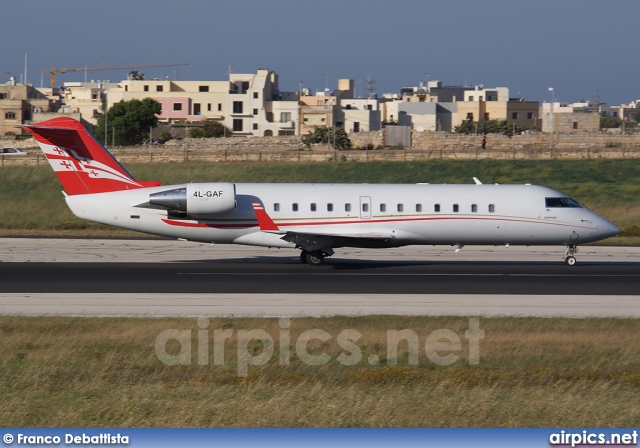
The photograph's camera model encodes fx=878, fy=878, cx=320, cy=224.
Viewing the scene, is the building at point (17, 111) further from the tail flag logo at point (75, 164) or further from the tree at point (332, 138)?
the tail flag logo at point (75, 164)

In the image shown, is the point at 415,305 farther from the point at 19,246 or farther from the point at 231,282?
the point at 19,246

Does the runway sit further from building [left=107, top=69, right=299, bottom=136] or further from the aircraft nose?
building [left=107, top=69, right=299, bottom=136]

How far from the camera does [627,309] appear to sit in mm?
20094

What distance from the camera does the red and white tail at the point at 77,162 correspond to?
2791cm

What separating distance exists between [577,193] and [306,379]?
41.9m

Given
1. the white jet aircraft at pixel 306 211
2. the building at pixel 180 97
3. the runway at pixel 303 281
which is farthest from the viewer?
the building at pixel 180 97

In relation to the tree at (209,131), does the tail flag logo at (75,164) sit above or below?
below

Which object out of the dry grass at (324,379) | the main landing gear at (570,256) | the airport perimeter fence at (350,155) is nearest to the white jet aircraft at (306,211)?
the main landing gear at (570,256)

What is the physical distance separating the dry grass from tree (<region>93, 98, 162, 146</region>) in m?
87.5

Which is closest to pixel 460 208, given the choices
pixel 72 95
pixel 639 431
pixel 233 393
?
pixel 233 393

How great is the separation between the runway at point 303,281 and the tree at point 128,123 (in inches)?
2761

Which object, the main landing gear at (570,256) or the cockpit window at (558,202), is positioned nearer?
the cockpit window at (558,202)

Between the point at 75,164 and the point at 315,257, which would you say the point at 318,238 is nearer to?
the point at 315,257

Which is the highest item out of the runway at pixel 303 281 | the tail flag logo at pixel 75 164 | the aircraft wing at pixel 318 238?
the tail flag logo at pixel 75 164
